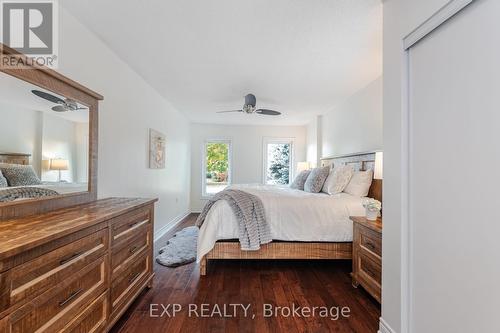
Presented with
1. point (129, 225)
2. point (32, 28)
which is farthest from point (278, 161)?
point (32, 28)

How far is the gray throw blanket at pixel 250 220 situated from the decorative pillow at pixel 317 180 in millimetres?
1069

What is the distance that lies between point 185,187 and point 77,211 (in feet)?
13.3

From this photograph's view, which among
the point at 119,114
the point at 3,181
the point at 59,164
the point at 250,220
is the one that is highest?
the point at 119,114

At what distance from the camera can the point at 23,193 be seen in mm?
1439

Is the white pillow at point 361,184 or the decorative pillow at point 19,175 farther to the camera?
the white pillow at point 361,184

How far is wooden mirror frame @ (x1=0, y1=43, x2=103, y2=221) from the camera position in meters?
1.33

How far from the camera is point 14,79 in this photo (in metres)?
1.38

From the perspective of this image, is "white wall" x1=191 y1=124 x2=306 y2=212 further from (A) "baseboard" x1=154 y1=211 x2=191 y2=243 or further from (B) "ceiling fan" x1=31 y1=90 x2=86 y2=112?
(B) "ceiling fan" x1=31 y1=90 x2=86 y2=112

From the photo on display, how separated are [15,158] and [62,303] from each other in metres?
0.97

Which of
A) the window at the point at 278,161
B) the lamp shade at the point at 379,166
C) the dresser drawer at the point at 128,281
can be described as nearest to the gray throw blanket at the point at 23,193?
the dresser drawer at the point at 128,281

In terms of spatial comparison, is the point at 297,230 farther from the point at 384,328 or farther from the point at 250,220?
the point at 384,328

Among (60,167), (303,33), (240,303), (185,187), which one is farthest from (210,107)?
(240,303)

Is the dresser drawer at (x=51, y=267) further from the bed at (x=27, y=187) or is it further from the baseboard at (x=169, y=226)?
the baseboard at (x=169, y=226)

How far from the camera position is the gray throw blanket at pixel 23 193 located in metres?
1.32
